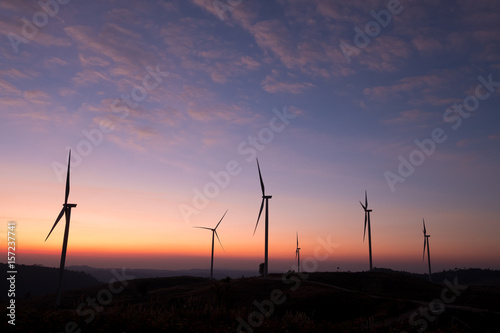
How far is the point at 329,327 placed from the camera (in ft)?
85.6

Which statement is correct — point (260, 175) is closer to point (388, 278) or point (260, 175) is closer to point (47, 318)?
point (388, 278)

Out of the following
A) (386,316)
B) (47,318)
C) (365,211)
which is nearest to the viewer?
(47,318)

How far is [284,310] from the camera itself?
46.7m

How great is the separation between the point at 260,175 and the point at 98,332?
58.1 metres

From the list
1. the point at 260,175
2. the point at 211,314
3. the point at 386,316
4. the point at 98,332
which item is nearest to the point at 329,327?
the point at 211,314

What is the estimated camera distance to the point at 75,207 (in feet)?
188

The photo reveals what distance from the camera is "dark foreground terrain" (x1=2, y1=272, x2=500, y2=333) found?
25125 millimetres

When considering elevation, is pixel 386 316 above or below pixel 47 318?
below

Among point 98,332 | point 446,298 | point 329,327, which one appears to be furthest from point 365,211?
point 98,332

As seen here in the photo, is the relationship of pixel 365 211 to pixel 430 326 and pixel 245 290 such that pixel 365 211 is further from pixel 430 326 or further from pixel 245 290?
pixel 430 326

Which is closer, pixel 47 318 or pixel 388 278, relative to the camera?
pixel 47 318

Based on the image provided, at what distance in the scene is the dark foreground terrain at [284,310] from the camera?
2512 centimetres

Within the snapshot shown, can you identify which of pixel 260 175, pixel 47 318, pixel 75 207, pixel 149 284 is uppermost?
pixel 260 175

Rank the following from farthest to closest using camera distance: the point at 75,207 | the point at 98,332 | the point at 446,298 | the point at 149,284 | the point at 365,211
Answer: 1. the point at 365,211
2. the point at 149,284
3. the point at 446,298
4. the point at 75,207
5. the point at 98,332
